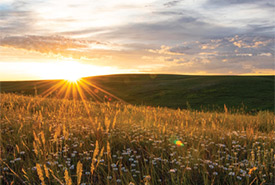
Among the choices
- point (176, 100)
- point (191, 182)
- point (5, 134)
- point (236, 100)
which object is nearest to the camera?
point (191, 182)

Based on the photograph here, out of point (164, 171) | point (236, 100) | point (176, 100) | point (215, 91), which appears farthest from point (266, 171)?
point (215, 91)

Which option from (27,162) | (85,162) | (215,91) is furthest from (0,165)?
(215,91)

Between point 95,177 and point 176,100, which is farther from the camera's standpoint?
point 176,100

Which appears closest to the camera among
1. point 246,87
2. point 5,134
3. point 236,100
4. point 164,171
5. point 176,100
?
point 164,171

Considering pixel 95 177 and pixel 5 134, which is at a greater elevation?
pixel 5 134

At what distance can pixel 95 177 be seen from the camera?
407 centimetres

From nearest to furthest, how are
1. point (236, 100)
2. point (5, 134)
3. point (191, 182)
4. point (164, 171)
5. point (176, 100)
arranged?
point (191, 182)
point (164, 171)
point (5, 134)
point (236, 100)
point (176, 100)

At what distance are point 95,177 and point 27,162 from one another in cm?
146

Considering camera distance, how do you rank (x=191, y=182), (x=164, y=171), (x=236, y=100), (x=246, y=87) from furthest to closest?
(x=246, y=87)
(x=236, y=100)
(x=164, y=171)
(x=191, y=182)

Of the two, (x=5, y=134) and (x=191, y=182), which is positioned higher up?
(x=5, y=134)

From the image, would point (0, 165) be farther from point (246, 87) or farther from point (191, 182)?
point (246, 87)

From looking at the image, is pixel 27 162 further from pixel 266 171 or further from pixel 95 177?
pixel 266 171

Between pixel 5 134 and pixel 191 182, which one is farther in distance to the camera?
pixel 5 134

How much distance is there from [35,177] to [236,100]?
100 ft
